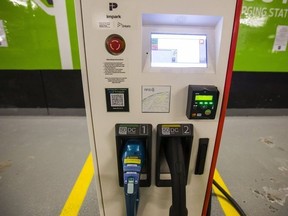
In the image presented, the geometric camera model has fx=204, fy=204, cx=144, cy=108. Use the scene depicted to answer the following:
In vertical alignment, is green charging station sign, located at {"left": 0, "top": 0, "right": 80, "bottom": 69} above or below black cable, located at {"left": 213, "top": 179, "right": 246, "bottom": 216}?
above

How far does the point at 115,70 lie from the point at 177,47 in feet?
0.90

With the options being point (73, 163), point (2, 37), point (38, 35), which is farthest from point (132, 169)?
point (2, 37)

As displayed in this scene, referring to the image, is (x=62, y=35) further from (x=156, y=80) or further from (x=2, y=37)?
(x=156, y=80)

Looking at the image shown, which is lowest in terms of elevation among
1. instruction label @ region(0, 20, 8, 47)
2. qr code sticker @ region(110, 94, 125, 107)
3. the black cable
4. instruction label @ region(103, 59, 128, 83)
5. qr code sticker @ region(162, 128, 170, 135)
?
the black cable

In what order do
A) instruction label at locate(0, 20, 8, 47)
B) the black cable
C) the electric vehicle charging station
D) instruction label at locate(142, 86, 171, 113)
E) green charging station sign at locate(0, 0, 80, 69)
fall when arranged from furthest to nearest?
instruction label at locate(0, 20, 8, 47)
green charging station sign at locate(0, 0, 80, 69)
the black cable
instruction label at locate(142, 86, 171, 113)
the electric vehicle charging station

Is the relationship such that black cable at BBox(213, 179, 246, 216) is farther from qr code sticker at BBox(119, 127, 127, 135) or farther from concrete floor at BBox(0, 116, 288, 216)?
qr code sticker at BBox(119, 127, 127, 135)

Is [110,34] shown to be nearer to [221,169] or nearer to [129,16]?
[129,16]

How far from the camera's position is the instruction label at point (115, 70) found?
33.2 inches

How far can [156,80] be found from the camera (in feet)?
2.85

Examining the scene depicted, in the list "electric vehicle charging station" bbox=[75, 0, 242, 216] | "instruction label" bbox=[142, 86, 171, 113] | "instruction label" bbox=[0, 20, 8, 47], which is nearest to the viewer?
"electric vehicle charging station" bbox=[75, 0, 242, 216]

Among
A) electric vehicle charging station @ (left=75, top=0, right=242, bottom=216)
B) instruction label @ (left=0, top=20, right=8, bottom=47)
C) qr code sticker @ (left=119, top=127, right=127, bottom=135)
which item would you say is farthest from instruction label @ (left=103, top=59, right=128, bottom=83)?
instruction label @ (left=0, top=20, right=8, bottom=47)

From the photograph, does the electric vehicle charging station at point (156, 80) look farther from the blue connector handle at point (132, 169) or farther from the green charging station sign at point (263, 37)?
the green charging station sign at point (263, 37)

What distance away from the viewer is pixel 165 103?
920 mm

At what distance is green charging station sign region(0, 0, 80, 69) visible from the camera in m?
2.59
